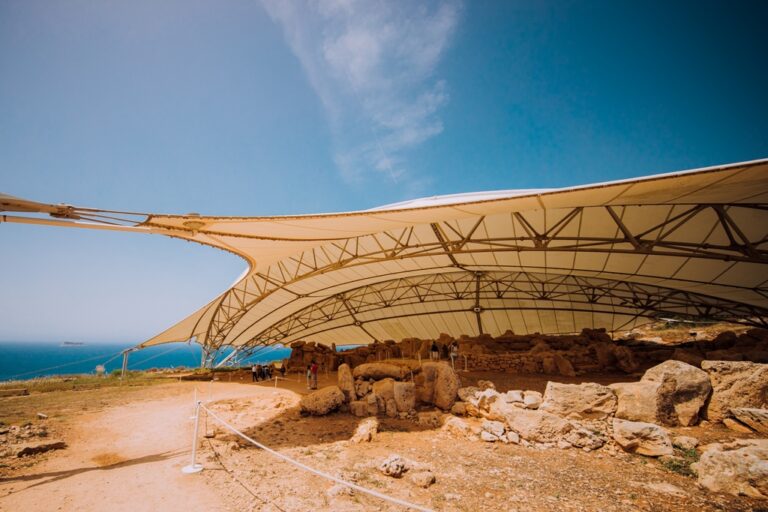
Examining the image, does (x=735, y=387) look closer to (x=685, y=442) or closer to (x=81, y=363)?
(x=685, y=442)

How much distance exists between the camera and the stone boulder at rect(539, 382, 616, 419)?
7617 mm

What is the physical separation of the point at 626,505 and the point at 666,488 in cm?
100

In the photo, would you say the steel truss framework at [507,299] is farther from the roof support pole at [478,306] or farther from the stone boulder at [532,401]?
the stone boulder at [532,401]

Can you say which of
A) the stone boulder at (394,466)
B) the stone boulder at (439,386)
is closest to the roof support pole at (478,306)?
the stone boulder at (439,386)

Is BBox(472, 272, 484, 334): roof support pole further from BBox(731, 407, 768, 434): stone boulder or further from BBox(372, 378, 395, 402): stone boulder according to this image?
BBox(731, 407, 768, 434): stone boulder

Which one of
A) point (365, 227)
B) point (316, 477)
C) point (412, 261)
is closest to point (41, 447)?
point (316, 477)

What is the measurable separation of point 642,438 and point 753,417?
2.55m

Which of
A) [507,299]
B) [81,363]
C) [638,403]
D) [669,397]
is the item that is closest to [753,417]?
[669,397]

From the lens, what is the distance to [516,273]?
19.6m

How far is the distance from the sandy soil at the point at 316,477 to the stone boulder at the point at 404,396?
1053mm

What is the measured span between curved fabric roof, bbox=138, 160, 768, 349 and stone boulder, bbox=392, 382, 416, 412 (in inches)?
205

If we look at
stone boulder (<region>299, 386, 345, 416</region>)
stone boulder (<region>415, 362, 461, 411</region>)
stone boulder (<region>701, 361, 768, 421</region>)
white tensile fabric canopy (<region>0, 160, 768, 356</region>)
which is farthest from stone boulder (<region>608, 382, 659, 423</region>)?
stone boulder (<region>299, 386, 345, 416</region>)

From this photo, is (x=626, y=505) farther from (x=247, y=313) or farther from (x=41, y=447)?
(x=247, y=313)

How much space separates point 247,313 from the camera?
813 inches
